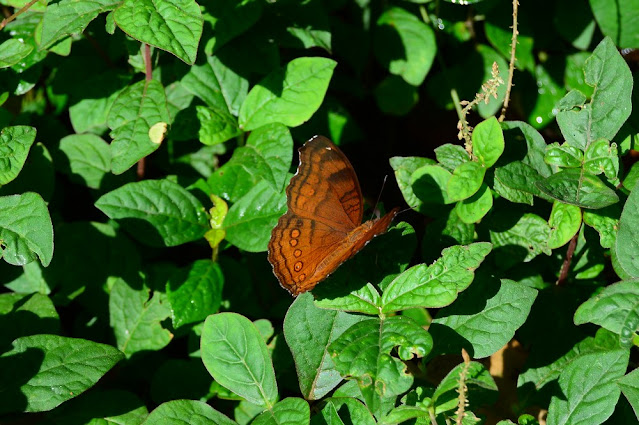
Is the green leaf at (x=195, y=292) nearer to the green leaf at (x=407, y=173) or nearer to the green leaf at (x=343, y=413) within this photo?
the green leaf at (x=343, y=413)

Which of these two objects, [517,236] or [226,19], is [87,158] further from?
[517,236]

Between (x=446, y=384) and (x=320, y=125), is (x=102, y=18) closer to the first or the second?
(x=320, y=125)

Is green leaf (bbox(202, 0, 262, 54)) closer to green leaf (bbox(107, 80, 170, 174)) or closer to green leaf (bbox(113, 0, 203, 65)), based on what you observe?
green leaf (bbox(107, 80, 170, 174))

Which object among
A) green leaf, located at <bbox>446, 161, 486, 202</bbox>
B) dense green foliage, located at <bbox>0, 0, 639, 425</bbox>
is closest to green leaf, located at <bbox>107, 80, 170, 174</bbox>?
dense green foliage, located at <bbox>0, 0, 639, 425</bbox>

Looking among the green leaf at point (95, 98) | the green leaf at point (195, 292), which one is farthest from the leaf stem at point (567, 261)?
the green leaf at point (95, 98)

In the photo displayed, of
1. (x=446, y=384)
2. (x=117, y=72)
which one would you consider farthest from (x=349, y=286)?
(x=117, y=72)

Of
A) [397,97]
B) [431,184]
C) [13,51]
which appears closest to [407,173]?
[431,184]
